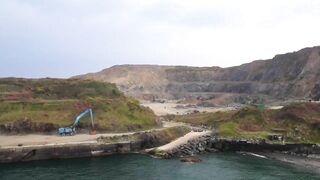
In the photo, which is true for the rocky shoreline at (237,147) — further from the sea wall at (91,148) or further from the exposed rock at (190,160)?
the sea wall at (91,148)

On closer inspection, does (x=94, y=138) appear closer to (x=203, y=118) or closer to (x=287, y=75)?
(x=203, y=118)

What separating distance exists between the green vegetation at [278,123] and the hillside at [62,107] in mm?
16642

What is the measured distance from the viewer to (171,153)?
74.4 m

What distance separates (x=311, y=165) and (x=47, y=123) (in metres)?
46.9

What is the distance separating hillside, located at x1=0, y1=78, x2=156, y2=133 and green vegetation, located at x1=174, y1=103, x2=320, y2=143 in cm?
1664

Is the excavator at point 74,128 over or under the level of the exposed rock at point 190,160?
A: over

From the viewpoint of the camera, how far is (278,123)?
292 ft

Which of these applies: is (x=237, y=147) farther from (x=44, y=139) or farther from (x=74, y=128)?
(x=44, y=139)

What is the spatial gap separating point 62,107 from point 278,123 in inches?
1693

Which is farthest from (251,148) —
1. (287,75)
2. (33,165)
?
(287,75)

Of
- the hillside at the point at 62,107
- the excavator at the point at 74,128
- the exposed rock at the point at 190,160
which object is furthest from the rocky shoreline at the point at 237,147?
the excavator at the point at 74,128

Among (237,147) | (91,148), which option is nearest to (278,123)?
(237,147)

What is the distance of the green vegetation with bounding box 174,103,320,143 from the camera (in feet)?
271

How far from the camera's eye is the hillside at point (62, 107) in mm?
84125
